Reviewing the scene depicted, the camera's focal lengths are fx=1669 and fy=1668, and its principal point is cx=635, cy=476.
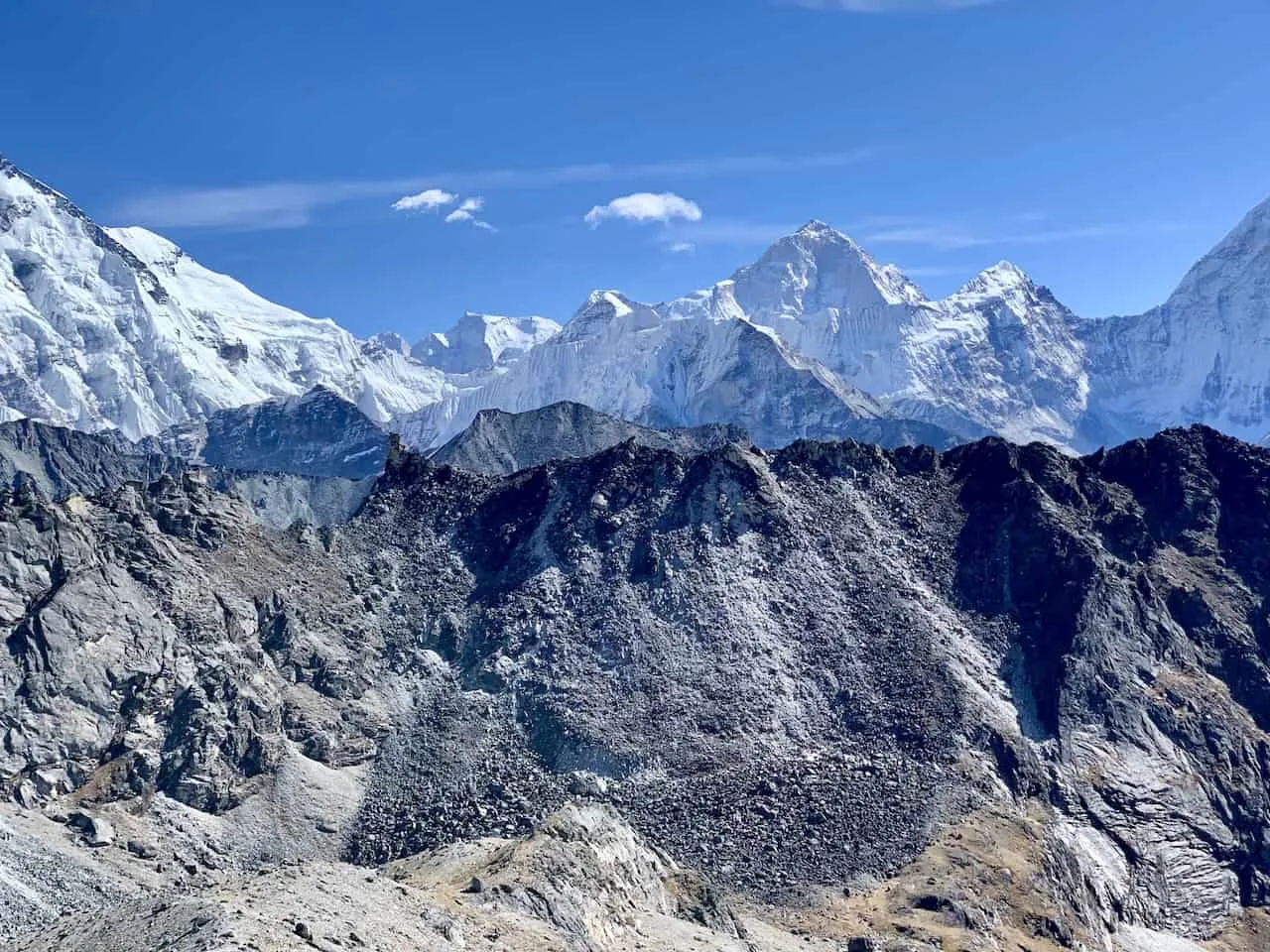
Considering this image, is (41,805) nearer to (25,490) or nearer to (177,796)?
(177,796)

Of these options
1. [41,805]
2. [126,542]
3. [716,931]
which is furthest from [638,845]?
[126,542]

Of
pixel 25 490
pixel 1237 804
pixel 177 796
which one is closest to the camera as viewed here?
pixel 177 796

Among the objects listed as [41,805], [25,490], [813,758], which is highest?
[25,490]

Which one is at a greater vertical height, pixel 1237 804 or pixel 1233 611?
pixel 1233 611

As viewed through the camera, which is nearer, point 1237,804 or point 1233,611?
point 1237,804

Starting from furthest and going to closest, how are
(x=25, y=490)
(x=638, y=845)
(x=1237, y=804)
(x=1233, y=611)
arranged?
(x=1233, y=611), (x=25, y=490), (x=1237, y=804), (x=638, y=845)

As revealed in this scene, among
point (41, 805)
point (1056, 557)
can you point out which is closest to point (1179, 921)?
point (1056, 557)
